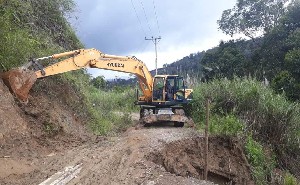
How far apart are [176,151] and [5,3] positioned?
724 cm

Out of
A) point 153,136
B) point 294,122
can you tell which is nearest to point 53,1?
point 153,136

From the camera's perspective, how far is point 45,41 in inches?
621

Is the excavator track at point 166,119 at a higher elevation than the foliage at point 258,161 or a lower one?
higher

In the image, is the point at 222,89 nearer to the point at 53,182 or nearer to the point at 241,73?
the point at 53,182

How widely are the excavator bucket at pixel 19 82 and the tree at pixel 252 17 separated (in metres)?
32.3

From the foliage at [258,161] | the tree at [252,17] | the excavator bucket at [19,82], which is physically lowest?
the foliage at [258,161]

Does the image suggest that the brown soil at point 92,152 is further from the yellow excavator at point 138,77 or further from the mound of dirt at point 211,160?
the yellow excavator at point 138,77

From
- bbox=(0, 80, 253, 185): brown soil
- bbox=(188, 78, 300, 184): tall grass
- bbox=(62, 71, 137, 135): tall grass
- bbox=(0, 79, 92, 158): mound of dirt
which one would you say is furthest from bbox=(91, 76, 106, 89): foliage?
bbox=(0, 79, 92, 158): mound of dirt

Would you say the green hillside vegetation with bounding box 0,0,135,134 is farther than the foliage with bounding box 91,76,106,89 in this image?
No

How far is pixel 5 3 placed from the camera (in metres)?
13.7

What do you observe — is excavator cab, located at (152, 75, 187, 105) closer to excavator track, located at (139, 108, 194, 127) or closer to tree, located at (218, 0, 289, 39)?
excavator track, located at (139, 108, 194, 127)

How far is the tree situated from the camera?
133 feet

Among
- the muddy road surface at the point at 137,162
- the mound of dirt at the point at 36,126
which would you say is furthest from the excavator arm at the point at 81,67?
the muddy road surface at the point at 137,162

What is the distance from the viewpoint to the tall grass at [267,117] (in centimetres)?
1648
